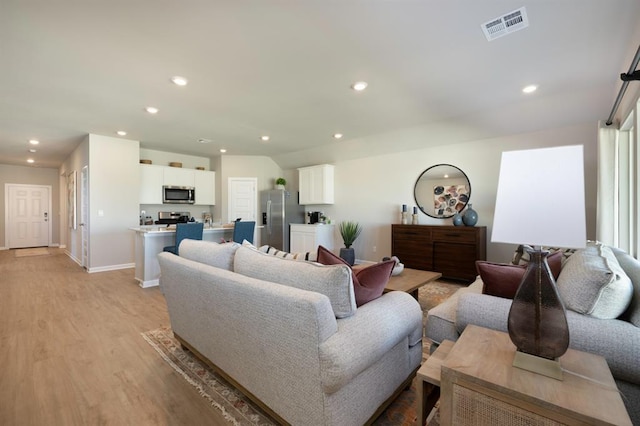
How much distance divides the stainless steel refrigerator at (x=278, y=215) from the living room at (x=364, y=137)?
0.59 metres

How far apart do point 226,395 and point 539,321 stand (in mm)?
1729

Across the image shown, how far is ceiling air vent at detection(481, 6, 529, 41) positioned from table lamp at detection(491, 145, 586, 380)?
156cm

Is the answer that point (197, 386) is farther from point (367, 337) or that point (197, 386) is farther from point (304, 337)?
point (367, 337)

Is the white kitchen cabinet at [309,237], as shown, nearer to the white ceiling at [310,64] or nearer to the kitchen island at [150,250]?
the white ceiling at [310,64]

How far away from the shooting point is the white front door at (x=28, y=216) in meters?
8.02

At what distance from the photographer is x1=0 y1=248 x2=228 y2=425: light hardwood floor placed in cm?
160

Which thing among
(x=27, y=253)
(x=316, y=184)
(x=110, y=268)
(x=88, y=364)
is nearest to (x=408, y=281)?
(x=88, y=364)

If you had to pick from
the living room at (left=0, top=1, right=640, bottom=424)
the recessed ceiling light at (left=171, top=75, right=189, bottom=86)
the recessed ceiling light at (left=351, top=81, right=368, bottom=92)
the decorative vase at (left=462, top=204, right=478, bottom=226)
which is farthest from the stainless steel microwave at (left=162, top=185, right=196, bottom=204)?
the decorative vase at (left=462, top=204, right=478, bottom=226)

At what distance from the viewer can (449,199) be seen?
4.80m

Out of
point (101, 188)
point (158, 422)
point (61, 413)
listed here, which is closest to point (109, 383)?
point (61, 413)

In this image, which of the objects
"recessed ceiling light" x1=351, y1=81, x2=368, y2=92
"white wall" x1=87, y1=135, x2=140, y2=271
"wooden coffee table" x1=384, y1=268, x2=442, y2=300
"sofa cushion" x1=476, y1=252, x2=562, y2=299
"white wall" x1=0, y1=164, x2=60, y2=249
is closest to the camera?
"sofa cushion" x1=476, y1=252, x2=562, y2=299

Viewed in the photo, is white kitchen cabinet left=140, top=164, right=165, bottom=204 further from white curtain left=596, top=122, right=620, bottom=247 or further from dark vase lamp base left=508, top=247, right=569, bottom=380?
white curtain left=596, top=122, right=620, bottom=247

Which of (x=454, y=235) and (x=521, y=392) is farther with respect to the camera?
(x=454, y=235)

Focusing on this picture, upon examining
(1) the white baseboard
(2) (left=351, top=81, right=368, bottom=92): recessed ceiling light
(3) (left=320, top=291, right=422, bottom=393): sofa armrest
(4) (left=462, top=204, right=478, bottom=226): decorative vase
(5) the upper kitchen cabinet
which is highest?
(2) (left=351, top=81, right=368, bottom=92): recessed ceiling light
